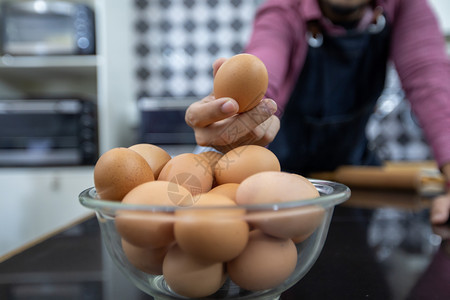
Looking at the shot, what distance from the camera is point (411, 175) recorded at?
3.10 feet

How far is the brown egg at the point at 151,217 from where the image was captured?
0.77ft

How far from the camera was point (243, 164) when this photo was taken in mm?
319

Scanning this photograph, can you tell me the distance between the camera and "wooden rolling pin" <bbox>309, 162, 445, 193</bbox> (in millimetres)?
900

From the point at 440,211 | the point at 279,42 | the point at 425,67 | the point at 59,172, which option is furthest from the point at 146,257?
the point at 59,172

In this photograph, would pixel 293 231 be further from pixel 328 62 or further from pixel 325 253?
pixel 328 62

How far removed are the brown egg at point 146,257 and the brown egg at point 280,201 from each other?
8cm

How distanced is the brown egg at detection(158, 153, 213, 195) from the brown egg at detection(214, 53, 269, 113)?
0.08 metres

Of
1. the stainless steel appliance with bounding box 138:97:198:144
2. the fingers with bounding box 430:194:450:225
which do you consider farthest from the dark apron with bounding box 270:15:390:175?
the stainless steel appliance with bounding box 138:97:198:144

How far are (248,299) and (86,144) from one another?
5.01ft

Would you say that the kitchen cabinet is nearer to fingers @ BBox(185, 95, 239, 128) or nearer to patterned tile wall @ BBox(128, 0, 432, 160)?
patterned tile wall @ BBox(128, 0, 432, 160)

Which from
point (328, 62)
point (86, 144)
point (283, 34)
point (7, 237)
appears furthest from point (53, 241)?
point (7, 237)

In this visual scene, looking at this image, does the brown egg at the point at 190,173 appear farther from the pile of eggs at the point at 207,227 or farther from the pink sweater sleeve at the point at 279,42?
the pink sweater sleeve at the point at 279,42

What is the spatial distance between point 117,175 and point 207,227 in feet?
0.34

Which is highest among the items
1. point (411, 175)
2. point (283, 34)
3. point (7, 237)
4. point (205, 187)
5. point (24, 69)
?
point (283, 34)
